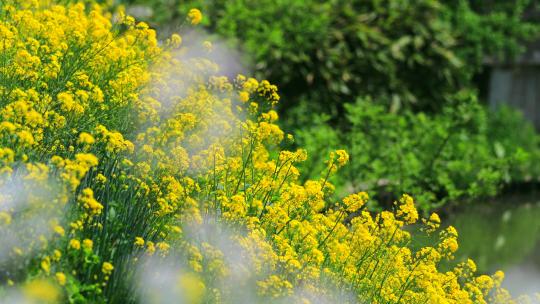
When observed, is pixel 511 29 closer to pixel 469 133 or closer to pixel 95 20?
pixel 469 133

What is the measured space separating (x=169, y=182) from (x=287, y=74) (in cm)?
508

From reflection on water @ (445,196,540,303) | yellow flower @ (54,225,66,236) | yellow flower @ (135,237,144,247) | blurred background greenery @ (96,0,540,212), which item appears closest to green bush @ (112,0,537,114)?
blurred background greenery @ (96,0,540,212)

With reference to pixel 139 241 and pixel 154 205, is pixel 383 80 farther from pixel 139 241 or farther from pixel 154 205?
pixel 139 241

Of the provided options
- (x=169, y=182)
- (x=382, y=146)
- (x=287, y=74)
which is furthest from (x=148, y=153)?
(x=287, y=74)

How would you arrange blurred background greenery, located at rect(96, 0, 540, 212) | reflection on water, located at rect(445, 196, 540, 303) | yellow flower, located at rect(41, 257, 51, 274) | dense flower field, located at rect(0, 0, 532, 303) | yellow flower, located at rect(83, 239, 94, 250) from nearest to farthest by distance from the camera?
1. yellow flower, located at rect(41, 257, 51, 274)
2. yellow flower, located at rect(83, 239, 94, 250)
3. dense flower field, located at rect(0, 0, 532, 303)
4. reflection on water, located at rect(445, 196, 540, 303)
5. blurred background greenery, located at rect(96, 0, 540, 212)

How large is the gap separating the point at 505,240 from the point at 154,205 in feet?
13.3

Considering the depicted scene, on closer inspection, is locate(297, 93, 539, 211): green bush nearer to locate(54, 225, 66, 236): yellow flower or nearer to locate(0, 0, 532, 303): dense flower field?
locate(0, 0, 532, 303): dense flower field

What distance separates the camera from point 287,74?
29.9ft

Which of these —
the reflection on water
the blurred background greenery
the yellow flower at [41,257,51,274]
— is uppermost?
the blurred background greenery

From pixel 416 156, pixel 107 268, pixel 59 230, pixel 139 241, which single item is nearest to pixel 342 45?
pixel 416 156

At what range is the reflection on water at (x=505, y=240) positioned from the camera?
639 cm

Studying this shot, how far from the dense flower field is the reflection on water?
2.04 meters

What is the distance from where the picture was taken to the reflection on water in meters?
6.39

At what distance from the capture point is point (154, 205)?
405 centimetres
